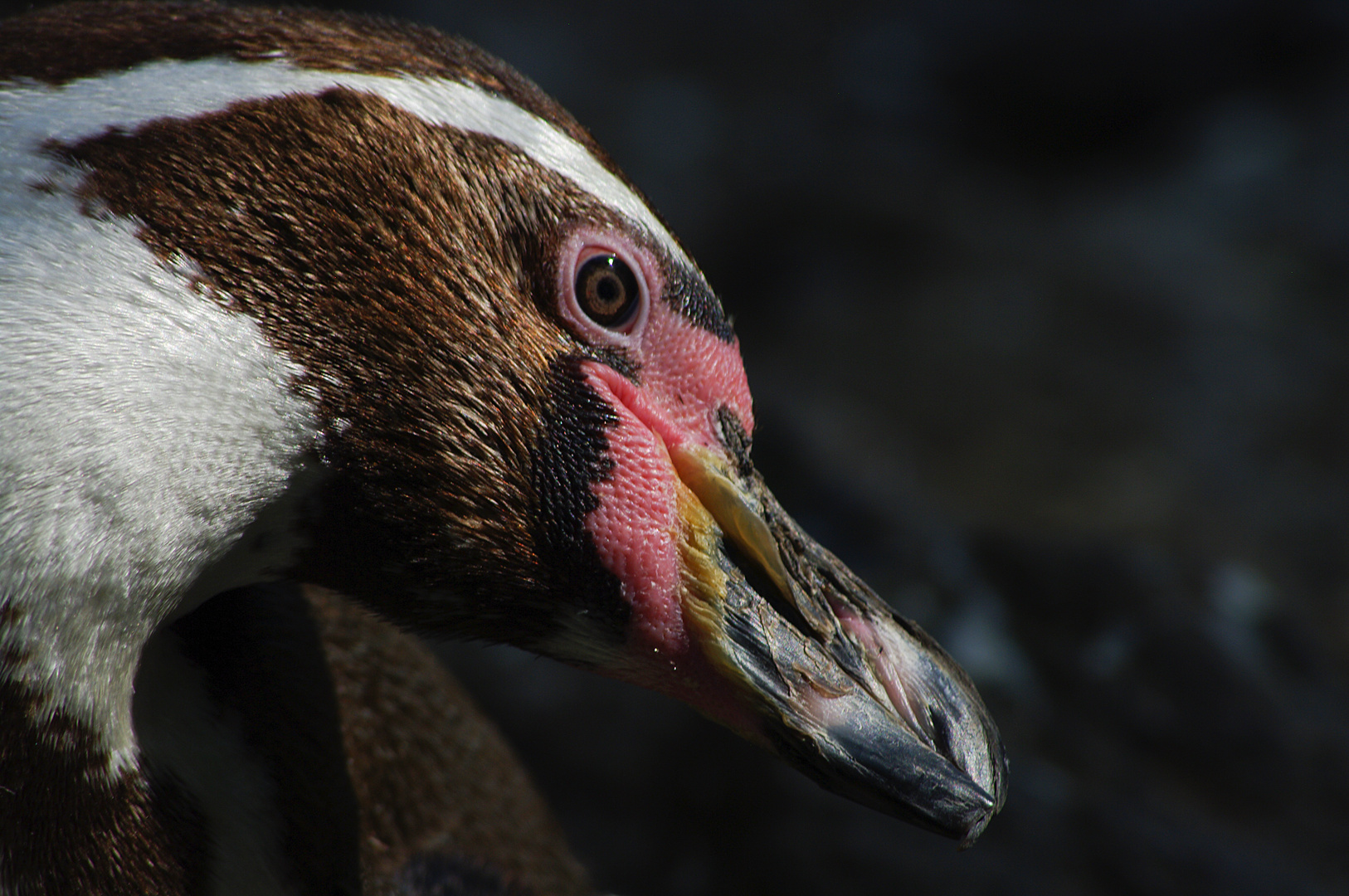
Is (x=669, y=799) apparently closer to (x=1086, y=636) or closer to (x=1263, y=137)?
(x=1086, y=636)

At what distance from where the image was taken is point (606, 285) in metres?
1.29

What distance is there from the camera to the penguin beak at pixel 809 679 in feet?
4.30

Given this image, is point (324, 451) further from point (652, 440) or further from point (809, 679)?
point (809, 679)

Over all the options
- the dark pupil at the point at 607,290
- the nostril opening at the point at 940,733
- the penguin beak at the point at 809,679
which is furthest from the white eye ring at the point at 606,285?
the nostril opening at the point at 940,733

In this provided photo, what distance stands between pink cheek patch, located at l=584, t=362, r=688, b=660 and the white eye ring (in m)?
0.05

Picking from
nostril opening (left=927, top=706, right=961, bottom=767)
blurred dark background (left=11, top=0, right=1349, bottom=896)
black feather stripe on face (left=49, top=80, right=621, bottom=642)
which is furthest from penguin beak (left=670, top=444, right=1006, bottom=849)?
blurred dark background (left=11, top=0, right=1349, bottom=896)

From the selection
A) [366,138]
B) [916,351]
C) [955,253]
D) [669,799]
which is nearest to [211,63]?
[366,138]

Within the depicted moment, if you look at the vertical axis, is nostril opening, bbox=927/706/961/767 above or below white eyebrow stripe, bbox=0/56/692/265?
below

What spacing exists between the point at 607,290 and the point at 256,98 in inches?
15.1

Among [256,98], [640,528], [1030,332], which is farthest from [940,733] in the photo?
[1030,332]

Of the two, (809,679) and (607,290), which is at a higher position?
(607,290)

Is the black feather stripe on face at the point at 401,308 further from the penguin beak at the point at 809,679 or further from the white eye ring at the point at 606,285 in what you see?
the penguin beak at the point at 809,679

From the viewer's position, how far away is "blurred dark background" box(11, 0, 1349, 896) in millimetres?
2492

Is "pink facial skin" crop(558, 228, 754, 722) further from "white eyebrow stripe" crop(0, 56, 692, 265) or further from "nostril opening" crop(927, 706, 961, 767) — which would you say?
"nostril opening" crop(927, 706, 961, 767)
